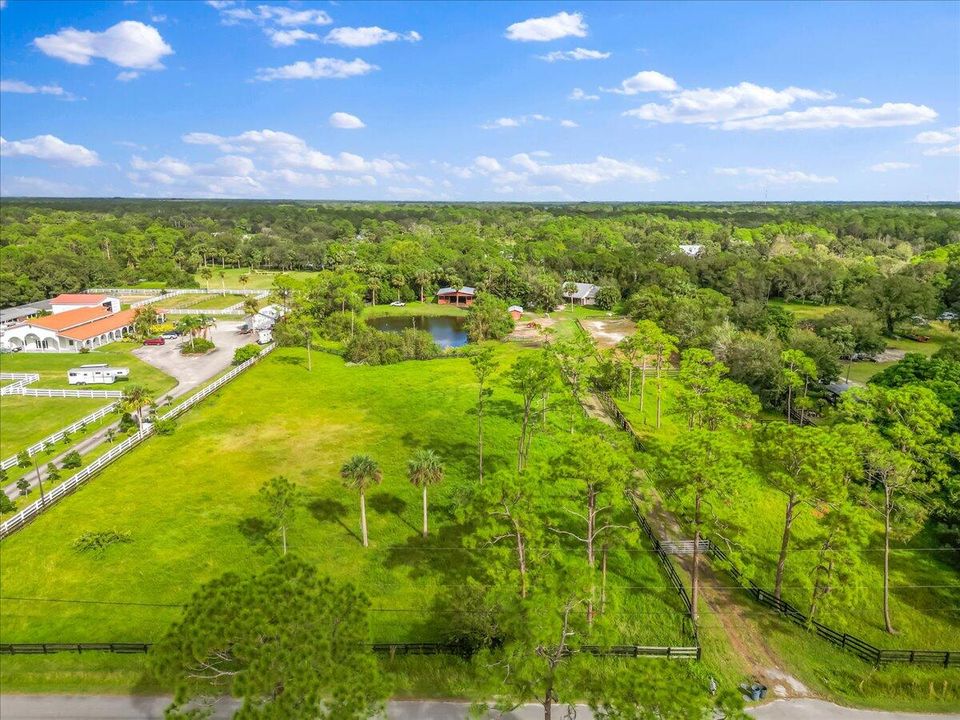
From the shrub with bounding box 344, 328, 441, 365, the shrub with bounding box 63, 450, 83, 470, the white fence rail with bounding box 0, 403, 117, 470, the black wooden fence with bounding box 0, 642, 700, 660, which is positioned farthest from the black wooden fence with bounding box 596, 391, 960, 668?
the shrub with bounding box 344, 328, 441, 365

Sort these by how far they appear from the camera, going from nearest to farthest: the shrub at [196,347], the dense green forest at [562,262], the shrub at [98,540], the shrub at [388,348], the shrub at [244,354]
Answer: the shrub at [98,540] < the shrub at [244,354] < the shrub at [388,348] < the shrub at [196,347] < the dense green forest at [562,262]

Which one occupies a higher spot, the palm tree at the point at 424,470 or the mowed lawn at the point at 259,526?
the palm tree at the point at 424,470

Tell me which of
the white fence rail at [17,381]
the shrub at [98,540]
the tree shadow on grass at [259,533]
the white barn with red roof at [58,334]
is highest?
the white barn with red roof at [58,334]

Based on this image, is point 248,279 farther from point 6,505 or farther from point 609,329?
point 6,505

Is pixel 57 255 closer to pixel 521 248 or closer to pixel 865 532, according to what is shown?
pixel 521 248

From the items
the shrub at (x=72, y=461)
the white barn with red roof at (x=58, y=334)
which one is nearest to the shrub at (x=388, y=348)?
the white barn with red roof at (x=58, y=334)

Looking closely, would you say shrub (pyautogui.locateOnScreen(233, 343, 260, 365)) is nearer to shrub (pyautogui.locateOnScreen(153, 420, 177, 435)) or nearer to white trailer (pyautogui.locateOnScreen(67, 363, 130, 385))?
white trailer (pyautogui.locateOnScreen(67, 363, 130, 385))

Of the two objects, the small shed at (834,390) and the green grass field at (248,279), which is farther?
the green grass field at (248,279)

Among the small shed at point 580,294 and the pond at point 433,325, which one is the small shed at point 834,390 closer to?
the pond at point 433,325
